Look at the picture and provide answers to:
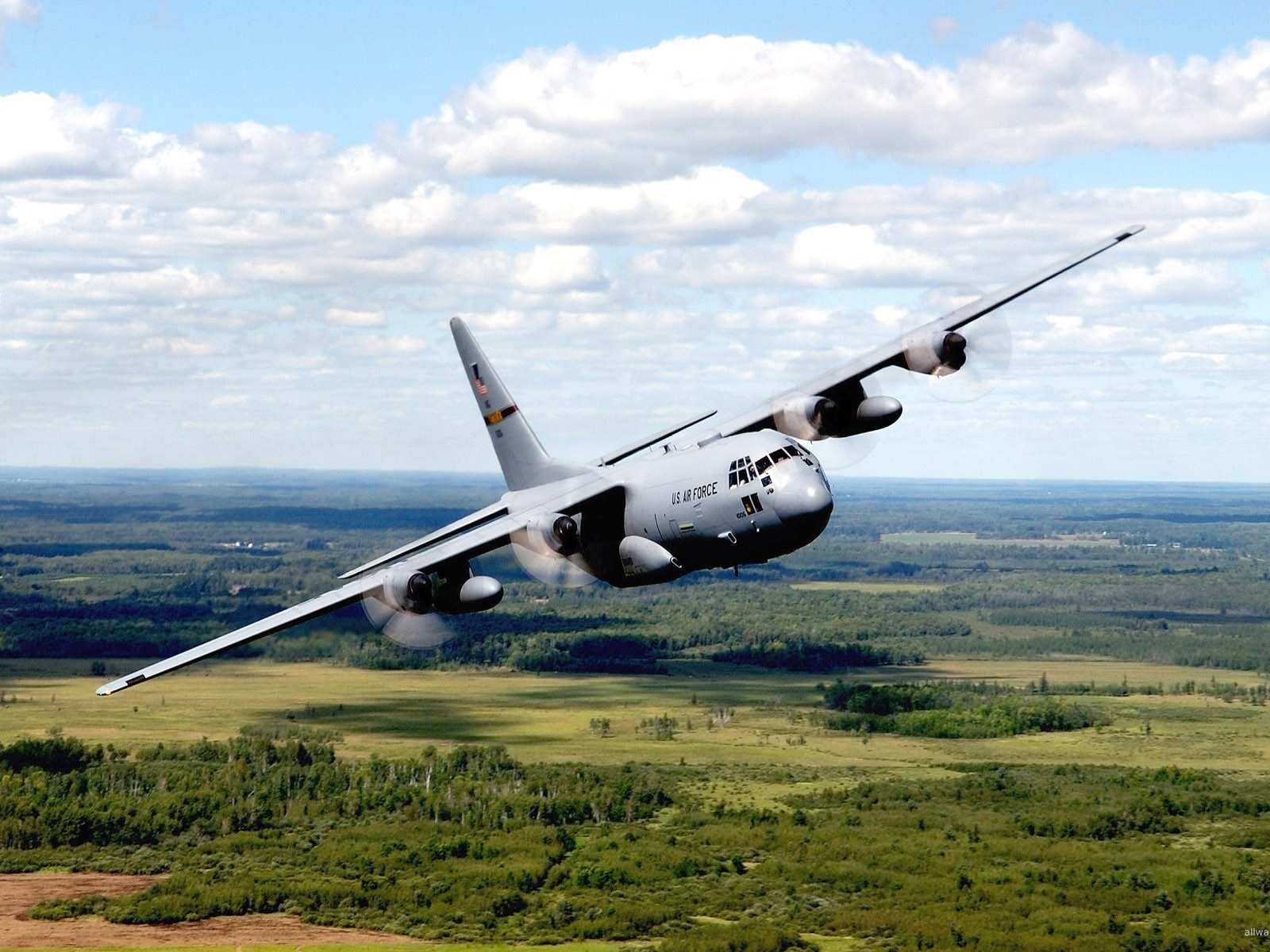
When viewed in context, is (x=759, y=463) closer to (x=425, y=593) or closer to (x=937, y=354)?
(x=937, y=354)

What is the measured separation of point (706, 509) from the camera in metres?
56.1

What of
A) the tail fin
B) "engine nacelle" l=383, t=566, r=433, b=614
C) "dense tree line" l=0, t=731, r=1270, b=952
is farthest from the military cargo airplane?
"dense tree line" l=0, t=731, r=1270, b=952

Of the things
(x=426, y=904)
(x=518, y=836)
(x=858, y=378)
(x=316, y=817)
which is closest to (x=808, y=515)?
(x=858, y=378)

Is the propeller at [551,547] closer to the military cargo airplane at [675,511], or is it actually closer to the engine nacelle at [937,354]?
the military cargo airplane at [675,511]

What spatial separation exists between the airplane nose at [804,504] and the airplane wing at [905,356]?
29.2 feet

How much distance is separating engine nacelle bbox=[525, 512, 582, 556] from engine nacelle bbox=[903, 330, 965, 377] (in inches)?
623

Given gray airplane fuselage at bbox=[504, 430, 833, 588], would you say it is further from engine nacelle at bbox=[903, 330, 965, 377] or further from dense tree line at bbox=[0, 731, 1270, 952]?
dense tree line at bbox=[0, 731, 1270, 952]

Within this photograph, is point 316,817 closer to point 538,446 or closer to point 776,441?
point 538,446

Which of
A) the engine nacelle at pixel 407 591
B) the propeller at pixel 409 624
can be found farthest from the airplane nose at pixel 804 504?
the engine nacelle at pixel 407 591

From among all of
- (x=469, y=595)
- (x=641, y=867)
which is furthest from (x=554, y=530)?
(x=641, y=867)

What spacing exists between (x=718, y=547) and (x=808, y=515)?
4103mm

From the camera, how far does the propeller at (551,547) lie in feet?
192

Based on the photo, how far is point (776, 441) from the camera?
55.6m

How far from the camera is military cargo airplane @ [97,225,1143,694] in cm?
5459
